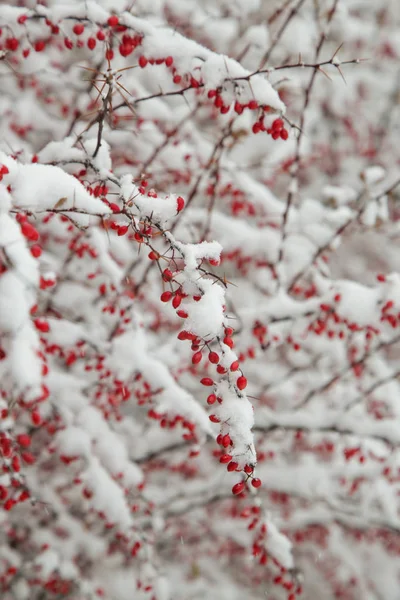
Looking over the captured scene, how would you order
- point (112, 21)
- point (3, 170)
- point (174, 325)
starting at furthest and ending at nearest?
point (174, 325)
point (112, 21)
point (3, 170)

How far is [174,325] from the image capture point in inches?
167

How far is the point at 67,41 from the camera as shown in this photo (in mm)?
2088

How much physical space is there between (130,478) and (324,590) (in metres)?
4.38

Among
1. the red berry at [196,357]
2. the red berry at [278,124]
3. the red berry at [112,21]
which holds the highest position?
the red berry at [112,21]

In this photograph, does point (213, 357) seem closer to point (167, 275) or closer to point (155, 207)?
point (167, 275)

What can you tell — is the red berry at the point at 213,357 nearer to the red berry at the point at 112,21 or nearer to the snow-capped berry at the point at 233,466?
the snow-capped berry at the point at 233,466

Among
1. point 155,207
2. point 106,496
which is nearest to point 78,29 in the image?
point 155,207

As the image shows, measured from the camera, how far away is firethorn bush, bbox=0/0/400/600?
1.52 m

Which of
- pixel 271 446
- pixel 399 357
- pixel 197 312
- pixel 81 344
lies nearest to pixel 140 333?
pixel 81 344

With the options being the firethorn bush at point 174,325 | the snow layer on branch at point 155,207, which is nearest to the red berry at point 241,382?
the firethorn bush at point 174,325

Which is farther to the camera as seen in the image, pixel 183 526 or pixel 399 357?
pixel 399 357

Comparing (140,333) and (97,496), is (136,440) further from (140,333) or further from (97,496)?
(140,333)

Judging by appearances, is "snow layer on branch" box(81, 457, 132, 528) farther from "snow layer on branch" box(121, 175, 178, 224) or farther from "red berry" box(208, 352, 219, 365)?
"snow layer on branch" box(121, 175, 178, 224)

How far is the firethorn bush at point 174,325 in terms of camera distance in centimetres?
152
